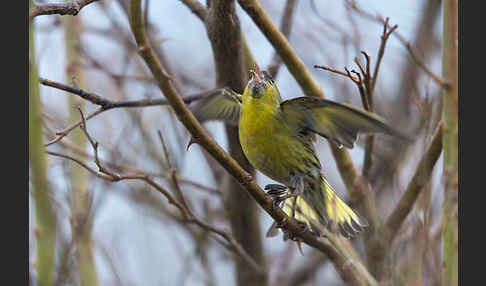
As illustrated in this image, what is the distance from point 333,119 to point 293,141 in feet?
1.13

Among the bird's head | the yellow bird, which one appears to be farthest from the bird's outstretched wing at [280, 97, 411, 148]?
the bird's head

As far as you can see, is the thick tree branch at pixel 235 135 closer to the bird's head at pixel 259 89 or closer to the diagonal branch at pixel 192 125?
the bird's head at pixel 259 89

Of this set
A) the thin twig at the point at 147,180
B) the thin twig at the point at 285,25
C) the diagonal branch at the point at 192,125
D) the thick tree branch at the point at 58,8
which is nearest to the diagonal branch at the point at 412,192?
the diagonal branch at the point at 192,125

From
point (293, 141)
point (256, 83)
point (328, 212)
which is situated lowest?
point (328, 212)

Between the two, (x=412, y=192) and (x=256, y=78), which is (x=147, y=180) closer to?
(x=256, y=78)

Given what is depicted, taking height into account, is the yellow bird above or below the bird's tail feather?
above

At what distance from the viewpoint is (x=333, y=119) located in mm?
2740

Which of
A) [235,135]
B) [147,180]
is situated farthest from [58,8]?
[235,135]

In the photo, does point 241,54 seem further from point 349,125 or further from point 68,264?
point 68,264

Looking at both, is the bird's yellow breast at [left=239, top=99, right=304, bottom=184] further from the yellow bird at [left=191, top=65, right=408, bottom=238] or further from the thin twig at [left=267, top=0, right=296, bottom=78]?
the thin twig at [left=267, top=0, right=296, bottom=78]

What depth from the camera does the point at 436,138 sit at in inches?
107

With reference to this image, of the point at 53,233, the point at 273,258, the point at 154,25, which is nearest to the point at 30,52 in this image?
the point at 53,233

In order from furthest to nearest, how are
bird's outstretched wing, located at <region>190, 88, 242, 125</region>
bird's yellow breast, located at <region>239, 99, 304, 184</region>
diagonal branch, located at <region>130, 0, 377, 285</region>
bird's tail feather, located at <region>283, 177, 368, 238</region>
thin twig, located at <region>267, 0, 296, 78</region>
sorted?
thin twig, located at <region>267, 0, 296, 78</region> < bird's outstretched wing, located at <region>190, 88, 242, 125</region> < bird's tail feather, located at <region>283, 177, 368, 238</region> < bird's yellow breast, located at <region>239, 99, 304, 184</region> < diagonal branch, located at <region>130, 0, 377, 285</region>

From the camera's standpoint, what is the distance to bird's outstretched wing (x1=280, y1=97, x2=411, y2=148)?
2402 millimetres
